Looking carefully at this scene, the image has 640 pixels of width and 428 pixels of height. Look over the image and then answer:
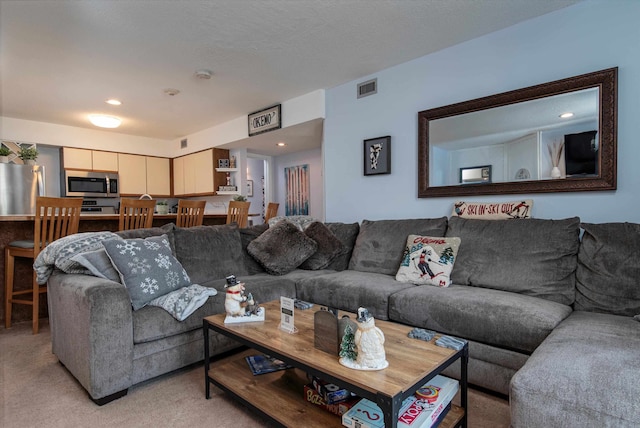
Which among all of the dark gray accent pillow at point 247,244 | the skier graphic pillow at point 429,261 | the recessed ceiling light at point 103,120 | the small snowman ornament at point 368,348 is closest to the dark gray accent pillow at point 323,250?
the dark gray accent pillow at point 247,244

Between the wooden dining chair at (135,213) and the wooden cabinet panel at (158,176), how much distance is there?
2.98 m

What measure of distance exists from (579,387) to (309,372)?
0.88m

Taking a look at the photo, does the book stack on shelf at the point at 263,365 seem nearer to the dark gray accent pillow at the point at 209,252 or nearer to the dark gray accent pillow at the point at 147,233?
the dark gray accent pillow at the point at 209,252

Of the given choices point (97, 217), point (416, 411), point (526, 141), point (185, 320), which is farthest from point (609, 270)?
point (97, 217)

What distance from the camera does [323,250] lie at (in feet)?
10.4

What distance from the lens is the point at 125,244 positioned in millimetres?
2100

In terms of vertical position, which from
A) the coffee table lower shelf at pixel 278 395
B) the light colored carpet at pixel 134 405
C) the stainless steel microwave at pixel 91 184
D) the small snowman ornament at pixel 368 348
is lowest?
the light colored carpet at pixel 134 405

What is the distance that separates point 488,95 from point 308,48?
61.1 inches

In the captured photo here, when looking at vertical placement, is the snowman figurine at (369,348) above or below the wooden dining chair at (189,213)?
below

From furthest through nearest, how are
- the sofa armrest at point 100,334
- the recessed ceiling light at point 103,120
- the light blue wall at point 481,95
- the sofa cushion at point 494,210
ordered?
1. the recessed ceiling light at point 103,120
2. the sofa cushion at point 494,210
3. the light blue wall at point 481,95
4. the sofa armrest at point 100,334

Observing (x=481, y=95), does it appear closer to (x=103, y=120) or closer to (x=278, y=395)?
(x=278, y=395)

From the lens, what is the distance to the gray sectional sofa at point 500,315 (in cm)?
111

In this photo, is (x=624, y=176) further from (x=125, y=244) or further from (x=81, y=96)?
(x=81, y=96)

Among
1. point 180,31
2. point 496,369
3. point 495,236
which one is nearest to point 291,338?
point 496,369
